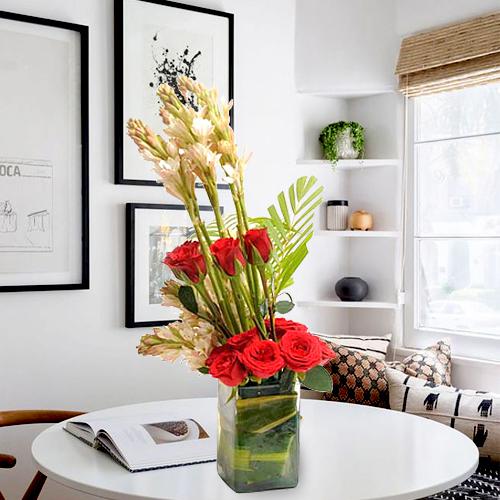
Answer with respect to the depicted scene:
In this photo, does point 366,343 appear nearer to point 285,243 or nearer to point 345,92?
point 345,92

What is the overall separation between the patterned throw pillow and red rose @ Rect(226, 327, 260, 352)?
70.4 inches

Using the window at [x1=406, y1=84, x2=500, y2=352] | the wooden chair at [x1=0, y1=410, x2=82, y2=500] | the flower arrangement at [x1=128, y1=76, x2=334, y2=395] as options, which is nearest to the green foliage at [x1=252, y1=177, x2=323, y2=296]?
the flower arrangement at [x1=128, y1=76, x2=334, y2=395]

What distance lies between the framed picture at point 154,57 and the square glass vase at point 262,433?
5.67ft

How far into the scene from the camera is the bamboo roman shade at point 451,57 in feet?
10.6

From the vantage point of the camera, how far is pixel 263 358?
4.92ft

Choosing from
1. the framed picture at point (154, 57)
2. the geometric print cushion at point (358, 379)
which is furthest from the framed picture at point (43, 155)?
the geometric print cushion at point (358, 379)

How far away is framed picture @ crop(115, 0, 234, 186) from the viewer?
10.3 ft

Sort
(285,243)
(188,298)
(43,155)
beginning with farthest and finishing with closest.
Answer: (43,155)
(285,243)
(188,298)

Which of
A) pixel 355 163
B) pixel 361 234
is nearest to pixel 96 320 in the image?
pixel 361 234

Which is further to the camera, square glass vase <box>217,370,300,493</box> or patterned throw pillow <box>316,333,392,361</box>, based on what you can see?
patterned throw pillow <box>316,333,392,361</box>

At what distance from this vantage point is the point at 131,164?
3158mm

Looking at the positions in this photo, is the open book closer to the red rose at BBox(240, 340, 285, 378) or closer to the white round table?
the white round table

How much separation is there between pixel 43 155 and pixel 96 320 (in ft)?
2.25

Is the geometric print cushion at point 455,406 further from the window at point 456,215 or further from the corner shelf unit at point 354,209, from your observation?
the corner shelf unit at point 354,209
